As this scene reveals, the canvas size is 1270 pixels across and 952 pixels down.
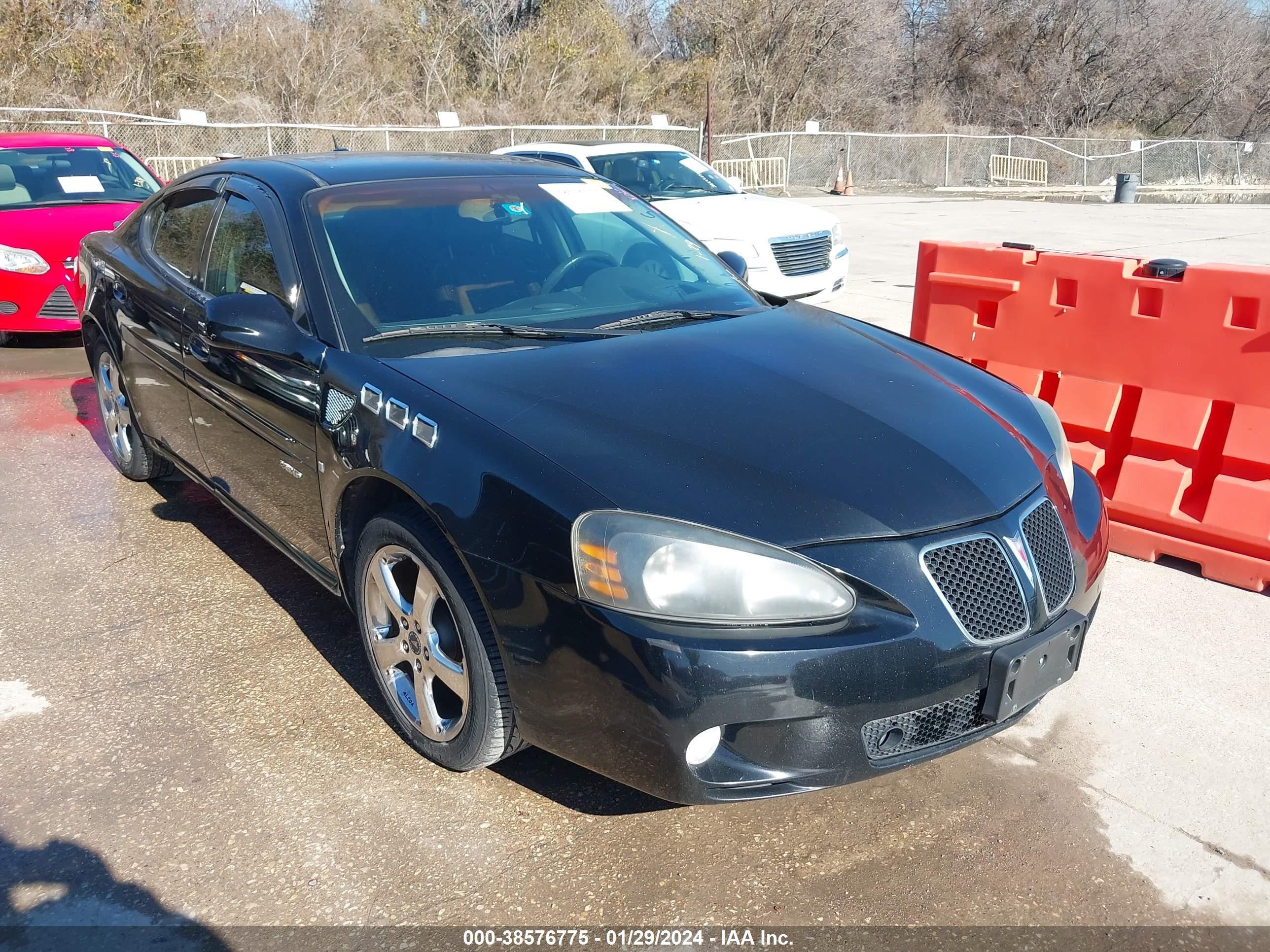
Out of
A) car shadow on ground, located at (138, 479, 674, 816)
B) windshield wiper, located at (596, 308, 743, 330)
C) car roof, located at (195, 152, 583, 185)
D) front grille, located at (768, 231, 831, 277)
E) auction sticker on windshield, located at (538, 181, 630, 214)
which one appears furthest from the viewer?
front grille, located at (768, 231, 831, 277)

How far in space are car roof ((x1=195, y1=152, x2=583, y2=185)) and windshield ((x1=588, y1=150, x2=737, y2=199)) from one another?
21.1 ft

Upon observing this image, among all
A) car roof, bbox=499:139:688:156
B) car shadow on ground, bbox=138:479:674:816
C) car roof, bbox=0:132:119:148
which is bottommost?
car shadow on ground, bbox=138:479:674:816

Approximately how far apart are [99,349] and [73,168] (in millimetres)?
4504

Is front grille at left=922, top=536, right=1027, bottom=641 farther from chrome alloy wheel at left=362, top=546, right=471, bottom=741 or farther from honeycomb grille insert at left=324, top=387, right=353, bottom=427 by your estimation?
honeycomb grille insert at left=324, top=387, right=353, bottom=427

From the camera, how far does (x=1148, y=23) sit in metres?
47.4

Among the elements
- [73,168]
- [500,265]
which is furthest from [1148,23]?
[500,265]

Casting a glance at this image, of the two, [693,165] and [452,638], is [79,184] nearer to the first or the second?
[693,165]

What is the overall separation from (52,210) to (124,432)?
412 centimetres

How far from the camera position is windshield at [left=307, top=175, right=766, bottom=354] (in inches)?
128

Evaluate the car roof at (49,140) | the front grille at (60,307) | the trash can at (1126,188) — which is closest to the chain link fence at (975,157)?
the trash can at (1126,188)

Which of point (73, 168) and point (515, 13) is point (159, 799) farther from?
point (515, 13)

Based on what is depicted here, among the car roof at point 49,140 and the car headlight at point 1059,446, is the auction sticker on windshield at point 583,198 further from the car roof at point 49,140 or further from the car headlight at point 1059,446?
the car roof at point 49,140

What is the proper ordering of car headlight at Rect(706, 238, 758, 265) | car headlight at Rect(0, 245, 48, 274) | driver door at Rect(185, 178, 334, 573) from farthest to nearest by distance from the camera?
car headlight at Rect(706, 238, 758, 265), car headlight at Rect(0, 245, 48, 274), driver door at Rect(185, 178, 334, 573)

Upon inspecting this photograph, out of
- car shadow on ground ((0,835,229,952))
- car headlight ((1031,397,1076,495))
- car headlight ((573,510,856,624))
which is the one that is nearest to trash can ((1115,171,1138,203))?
car headlight ((1031,397,1076,495))
